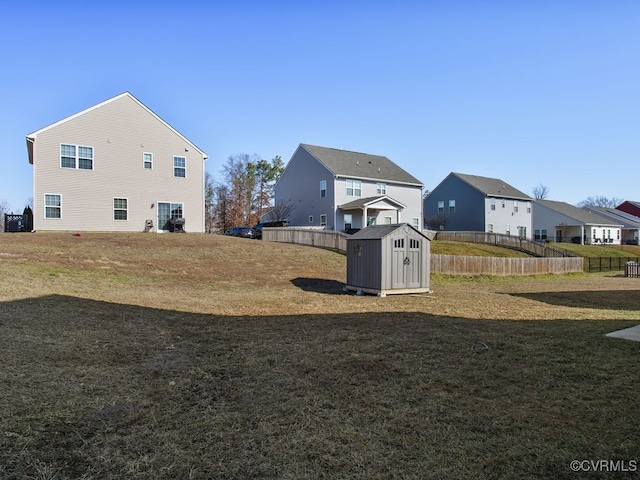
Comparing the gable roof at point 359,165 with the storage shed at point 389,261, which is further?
the gable roof at point 359,165

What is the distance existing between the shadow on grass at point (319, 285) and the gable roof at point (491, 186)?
30388 millimetres

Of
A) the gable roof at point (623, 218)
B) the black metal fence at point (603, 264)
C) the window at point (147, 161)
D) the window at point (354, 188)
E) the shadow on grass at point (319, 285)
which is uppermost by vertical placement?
the window at point (147, 161)

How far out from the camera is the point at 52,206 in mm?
22484

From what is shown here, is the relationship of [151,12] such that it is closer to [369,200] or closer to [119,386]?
[119,386]

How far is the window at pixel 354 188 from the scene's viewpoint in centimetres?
3375

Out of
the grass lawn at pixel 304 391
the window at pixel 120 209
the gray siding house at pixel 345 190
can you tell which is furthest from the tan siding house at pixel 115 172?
the grass lawn at pixel 304 391

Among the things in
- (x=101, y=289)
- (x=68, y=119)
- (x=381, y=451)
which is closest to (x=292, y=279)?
(x=101, y=289)

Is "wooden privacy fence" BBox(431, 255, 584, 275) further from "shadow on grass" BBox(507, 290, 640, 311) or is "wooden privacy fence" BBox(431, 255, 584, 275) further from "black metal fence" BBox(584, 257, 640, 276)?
"shadow on grass" BBox(507, 290, 640, 311)

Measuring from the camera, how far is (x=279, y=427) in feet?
11.9

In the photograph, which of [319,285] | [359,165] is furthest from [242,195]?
[319,285]

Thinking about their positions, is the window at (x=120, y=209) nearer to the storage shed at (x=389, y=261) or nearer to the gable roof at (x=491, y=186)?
the storage shed at (x=389, y=261)

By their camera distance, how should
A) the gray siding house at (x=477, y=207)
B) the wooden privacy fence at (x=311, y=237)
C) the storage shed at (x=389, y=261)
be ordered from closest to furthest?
1. the storage shed at (x=389, y=261)
2. the wooden privacy fence at (x=311, y=237)
3. the gray siding house at (x=477, y=207)

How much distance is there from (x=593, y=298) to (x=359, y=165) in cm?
2412

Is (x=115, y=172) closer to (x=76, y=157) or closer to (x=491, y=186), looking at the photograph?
(x=76, y=157)
